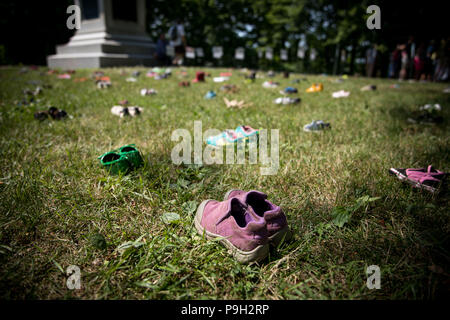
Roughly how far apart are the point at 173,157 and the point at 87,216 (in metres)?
0.92

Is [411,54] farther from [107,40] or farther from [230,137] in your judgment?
[230,137]

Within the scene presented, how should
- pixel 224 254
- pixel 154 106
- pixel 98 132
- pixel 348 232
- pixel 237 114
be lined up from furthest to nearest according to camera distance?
1. pixel 154 106
2. pixel 237 114
3. pixel 98 132
4. pixel 348 232
5. pixel 224 254

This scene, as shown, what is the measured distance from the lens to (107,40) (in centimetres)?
1060

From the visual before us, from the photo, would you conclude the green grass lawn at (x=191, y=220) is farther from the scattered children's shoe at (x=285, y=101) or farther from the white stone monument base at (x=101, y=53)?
the white stone monument base at (x=101, y=53)

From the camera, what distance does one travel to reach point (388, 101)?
16.6 feet

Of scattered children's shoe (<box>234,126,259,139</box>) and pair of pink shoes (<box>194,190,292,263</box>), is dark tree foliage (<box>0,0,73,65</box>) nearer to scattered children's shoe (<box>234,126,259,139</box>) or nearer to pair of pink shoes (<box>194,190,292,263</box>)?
scattered children's shoe (<box>234,126,259,139</box>)

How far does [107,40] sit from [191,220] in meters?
11.6

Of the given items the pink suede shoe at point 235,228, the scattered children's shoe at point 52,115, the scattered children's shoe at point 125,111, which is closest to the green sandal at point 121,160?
the pink suede shoe at point 235,228

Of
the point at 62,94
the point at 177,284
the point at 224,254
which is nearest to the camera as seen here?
the point at 177,284

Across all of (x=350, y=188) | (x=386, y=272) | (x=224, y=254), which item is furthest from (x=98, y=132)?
(x=386, y=272)

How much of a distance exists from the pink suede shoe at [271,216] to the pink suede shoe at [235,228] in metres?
0.04

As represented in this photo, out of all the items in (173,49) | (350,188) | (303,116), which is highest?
(173,49)

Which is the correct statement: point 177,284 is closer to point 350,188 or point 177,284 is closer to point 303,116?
point 350,188

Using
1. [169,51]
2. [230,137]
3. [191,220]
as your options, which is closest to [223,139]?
[230,137]
